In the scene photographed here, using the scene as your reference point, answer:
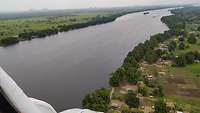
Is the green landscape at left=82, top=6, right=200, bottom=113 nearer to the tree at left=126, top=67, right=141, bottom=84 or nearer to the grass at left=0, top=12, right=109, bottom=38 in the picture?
the tree at left=126, top=67, right=141, bottom=84

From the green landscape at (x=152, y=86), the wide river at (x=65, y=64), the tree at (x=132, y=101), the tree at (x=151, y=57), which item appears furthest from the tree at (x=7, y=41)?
the tree at (x=132, y=101)

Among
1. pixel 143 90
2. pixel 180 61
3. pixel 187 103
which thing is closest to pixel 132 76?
pixel 143 90

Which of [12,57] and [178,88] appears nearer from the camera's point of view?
[178,88]

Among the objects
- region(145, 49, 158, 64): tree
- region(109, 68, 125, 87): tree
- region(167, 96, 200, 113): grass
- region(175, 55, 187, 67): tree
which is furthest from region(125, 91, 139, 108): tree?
region(145, 49, 158, 64): tree

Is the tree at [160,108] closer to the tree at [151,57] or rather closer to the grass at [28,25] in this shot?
the tree at [151,57]

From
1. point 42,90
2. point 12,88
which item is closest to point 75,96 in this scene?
point 42,90

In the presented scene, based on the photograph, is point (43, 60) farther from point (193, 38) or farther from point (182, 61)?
point (193, 38)
